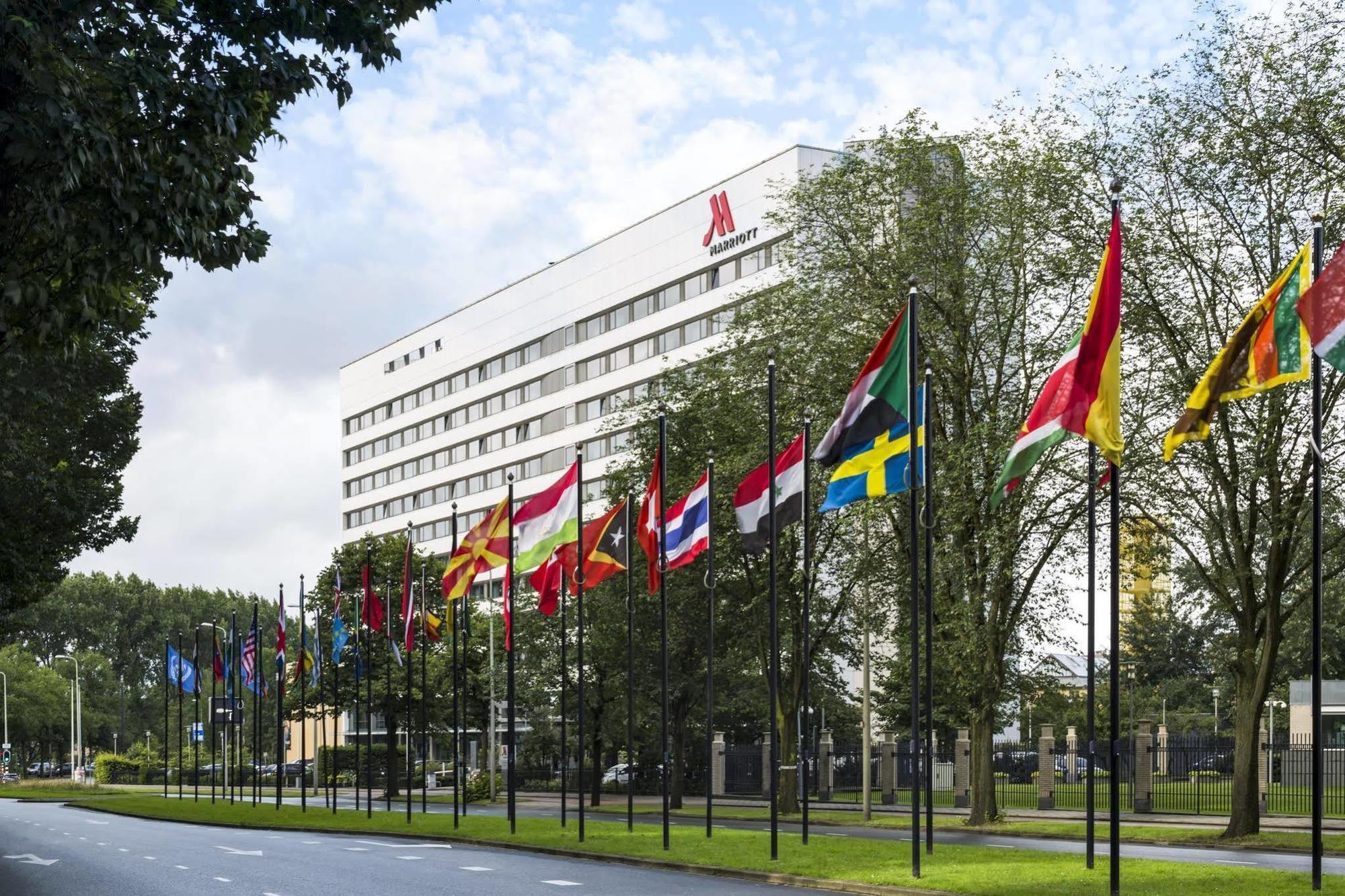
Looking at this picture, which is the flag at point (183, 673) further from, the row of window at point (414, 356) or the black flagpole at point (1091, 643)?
the row of window at point (414, 356)

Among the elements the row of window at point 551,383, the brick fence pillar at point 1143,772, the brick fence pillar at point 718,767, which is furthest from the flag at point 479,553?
the brick fence pillar at point 718,767

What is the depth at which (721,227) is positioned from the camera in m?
81.1

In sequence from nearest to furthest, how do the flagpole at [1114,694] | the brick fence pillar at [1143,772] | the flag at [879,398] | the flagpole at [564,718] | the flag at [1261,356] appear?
the flagpole at [1114,694], the flag at [1261,356], the flag at [879,398], the flagpole at [564,718], the brick fence pillar at [1143,772]

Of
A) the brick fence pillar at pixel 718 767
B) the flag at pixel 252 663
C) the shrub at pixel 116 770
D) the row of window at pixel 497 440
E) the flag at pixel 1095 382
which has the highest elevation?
the row of window at pixel 497 440

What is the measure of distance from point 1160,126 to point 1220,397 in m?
17.1

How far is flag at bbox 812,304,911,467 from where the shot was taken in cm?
2297

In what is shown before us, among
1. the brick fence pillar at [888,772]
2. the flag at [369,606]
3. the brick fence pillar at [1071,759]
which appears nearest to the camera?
the flag at [369,606]

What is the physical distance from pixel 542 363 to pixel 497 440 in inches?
316

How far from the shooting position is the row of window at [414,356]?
371 ft

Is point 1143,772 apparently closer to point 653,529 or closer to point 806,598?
point 653,529

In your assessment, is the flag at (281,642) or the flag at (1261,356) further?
the flag at (281,642)

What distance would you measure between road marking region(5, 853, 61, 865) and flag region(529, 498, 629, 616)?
10446mm

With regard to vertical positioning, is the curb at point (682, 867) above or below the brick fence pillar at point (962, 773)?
above

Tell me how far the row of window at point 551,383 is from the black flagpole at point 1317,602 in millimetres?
48773
